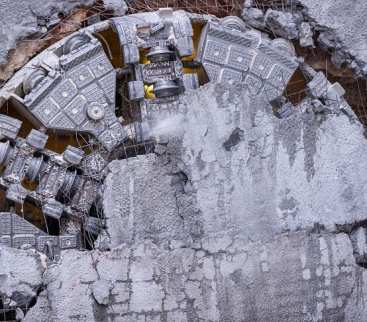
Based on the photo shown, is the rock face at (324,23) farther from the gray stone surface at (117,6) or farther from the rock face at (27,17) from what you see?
the rock face at (27,17)

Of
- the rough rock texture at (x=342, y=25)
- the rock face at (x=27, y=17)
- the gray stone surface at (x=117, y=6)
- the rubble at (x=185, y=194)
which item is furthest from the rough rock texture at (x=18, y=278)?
the rough rock texture at (x=342, y=25)

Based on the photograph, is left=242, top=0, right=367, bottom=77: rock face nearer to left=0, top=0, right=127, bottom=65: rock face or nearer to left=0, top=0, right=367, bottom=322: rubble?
left=0, top=0, right=367, bottom=322: rubble

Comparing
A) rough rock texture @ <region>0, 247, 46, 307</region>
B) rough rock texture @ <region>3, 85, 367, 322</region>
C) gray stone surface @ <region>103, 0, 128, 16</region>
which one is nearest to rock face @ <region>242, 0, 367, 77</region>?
rough rock texture @ <region>3, 85, 367, 322</region>

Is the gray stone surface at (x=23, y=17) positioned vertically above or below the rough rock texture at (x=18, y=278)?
above

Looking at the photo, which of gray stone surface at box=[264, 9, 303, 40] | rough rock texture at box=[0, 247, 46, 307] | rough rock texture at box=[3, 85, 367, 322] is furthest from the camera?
gray stone surface at box=[264, 9, 303, 40]

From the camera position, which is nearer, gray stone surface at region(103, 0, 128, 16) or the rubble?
the rubble

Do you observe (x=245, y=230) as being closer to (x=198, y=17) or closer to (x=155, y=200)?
(x=155, y=200)

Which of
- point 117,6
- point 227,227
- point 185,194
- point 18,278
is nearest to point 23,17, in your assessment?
point 117,6

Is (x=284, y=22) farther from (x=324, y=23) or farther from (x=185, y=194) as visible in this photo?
(x=185, y=194)

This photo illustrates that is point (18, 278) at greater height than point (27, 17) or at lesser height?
lesser

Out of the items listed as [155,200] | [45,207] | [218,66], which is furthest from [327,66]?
[45,207]
